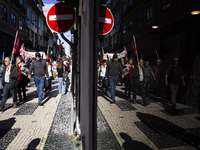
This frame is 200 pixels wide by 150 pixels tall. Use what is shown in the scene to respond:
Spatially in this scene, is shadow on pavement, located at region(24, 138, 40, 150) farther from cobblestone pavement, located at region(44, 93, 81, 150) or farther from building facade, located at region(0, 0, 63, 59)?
building facade, located at region(0, 0, 63, 59)

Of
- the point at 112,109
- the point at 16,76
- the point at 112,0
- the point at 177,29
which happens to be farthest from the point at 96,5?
the point at 16,76

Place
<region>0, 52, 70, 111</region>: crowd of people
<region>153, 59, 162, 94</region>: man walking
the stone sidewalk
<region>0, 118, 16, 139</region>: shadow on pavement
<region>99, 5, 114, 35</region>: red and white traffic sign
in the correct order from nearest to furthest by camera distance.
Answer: <region>153, 59, 162, 94</region>: man walking
<region>99, 5, 114, 35</region>: red and white traffic sign
the stone sidewalk
<region>0, 118, 16, 139</region>: shadow on pavement
<region>0, 52, 70, 111</region>: crowd of people

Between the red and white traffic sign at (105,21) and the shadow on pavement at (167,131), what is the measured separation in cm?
139

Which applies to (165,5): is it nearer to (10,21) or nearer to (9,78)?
(9,78)

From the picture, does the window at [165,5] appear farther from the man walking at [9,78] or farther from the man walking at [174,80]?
the man walking at [9,78]

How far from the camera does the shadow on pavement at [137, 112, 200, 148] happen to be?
93 cm

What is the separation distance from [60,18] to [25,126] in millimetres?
2789

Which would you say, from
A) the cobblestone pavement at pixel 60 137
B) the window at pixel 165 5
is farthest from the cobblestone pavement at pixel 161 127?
the cobblestone pavement at pixel 60 137

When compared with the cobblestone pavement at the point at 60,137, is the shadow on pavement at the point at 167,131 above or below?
above

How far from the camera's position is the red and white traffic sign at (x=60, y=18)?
351 cm

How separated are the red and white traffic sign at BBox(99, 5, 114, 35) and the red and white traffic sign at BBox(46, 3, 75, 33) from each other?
1504 millimetres

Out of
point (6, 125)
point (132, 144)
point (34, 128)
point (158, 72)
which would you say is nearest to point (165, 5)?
point (158, 72)

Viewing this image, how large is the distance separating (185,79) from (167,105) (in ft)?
0.95

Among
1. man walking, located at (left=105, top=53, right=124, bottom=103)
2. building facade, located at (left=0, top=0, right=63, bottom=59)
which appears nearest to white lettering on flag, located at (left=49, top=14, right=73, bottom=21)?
building facade, located at (left=0, top=0, right=63, bottom=59)
